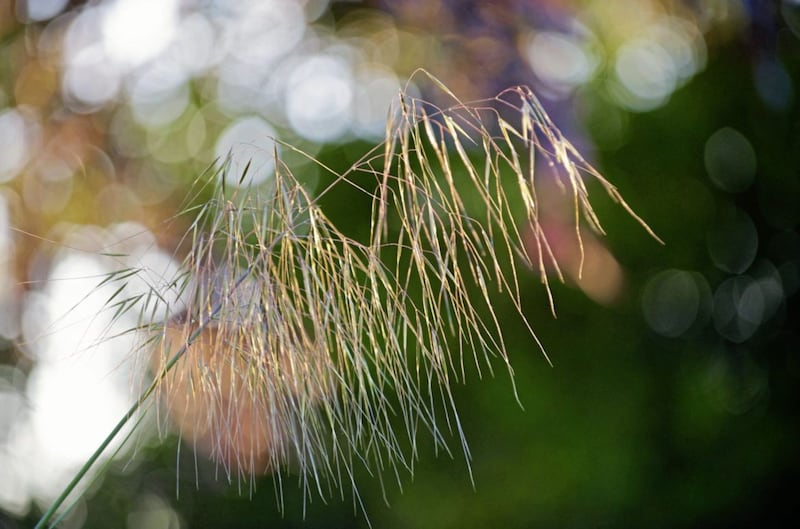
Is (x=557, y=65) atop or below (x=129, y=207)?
atop

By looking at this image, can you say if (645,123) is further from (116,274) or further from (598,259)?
(116,274)

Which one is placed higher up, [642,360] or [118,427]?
[118,427]

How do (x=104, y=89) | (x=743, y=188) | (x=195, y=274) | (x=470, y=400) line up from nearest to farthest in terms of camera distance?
(x=195, y=274)
(x=104, y=89)
(x=470, y=400)
(x=743, y=188)

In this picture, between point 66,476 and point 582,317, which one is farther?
point 582,317

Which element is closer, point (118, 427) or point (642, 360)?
point (118, 427)

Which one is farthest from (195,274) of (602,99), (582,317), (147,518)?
(147,518)

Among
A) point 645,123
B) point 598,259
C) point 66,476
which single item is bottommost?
point 66,476

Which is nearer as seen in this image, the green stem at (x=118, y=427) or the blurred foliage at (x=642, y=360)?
the green stem at (x=118, y=427)

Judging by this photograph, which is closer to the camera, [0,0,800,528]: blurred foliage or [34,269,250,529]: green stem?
[34,269,250,529]: green stem
